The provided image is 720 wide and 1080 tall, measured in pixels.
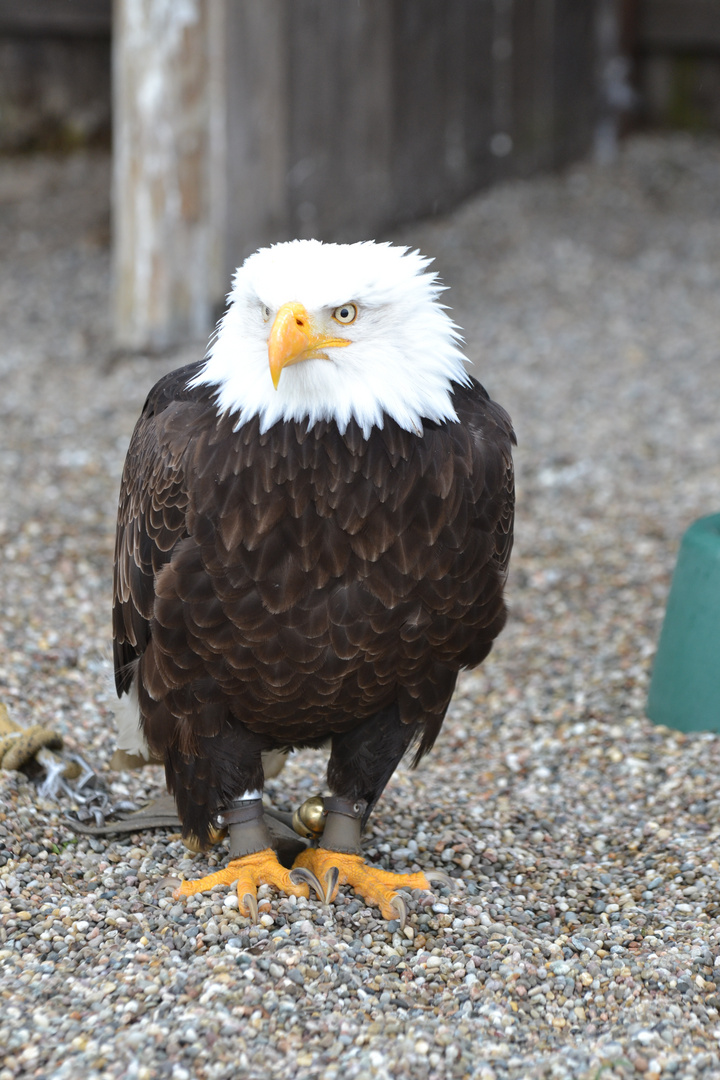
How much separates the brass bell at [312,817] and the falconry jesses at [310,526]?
0.71ft

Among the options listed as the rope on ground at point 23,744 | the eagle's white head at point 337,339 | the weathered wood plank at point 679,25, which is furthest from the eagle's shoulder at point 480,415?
the weathered wood plank at point 679,25

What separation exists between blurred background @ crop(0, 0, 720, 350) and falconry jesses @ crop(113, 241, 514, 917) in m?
3.78

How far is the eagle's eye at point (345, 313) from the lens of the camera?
2281mm

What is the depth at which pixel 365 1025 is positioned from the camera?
2162 mm

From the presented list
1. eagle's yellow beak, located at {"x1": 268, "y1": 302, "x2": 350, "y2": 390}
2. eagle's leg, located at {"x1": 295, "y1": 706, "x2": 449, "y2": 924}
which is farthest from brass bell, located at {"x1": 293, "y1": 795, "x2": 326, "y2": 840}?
eagle's yellow beak, located at {"x1": 268, "y1": 302, "x2": 350, "y2": 390}

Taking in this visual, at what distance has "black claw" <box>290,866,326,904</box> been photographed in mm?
2662

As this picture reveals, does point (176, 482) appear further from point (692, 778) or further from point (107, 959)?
point (692, 778)

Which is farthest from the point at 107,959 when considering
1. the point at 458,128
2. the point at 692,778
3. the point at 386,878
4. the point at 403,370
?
the point at 458,128

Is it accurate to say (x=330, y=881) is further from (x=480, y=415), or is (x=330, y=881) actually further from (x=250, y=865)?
(x=480, y=415)

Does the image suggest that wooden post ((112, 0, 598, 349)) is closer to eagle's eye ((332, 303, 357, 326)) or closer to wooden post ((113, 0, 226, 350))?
wooden post ((113, 0, 226, 350))

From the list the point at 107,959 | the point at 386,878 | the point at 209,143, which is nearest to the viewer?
the point at 107,959

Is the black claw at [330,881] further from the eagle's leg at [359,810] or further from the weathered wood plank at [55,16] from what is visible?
the weathered wood plank at [55,16]

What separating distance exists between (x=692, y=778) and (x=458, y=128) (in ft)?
20.0

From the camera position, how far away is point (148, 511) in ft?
8.31
